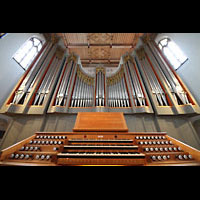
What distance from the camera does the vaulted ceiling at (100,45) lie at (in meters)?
7.37

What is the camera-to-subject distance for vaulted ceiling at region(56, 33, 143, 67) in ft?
24.2

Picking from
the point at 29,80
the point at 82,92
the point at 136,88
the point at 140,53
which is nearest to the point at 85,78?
the point at 82,92

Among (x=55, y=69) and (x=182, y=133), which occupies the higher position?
(x=55, y=69)

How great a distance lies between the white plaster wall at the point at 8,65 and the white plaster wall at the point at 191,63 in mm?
8386

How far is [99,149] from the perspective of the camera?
1974mm

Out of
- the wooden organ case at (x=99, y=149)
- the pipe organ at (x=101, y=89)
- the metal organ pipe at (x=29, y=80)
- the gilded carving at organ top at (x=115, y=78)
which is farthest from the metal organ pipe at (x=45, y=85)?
the gilded carving at organ top at (x=115, y=78)

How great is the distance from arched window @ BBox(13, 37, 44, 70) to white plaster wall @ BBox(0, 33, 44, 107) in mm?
299

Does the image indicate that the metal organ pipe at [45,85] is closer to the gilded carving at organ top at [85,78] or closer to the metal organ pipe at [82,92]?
the metal organ pipe at [82,92]

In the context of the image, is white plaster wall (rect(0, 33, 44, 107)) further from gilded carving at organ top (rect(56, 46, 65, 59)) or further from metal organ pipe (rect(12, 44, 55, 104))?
gilded carving at organ top (rect(56, 46, 65, 59))

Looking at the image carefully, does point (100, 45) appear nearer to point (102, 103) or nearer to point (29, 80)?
point (102, 103)
